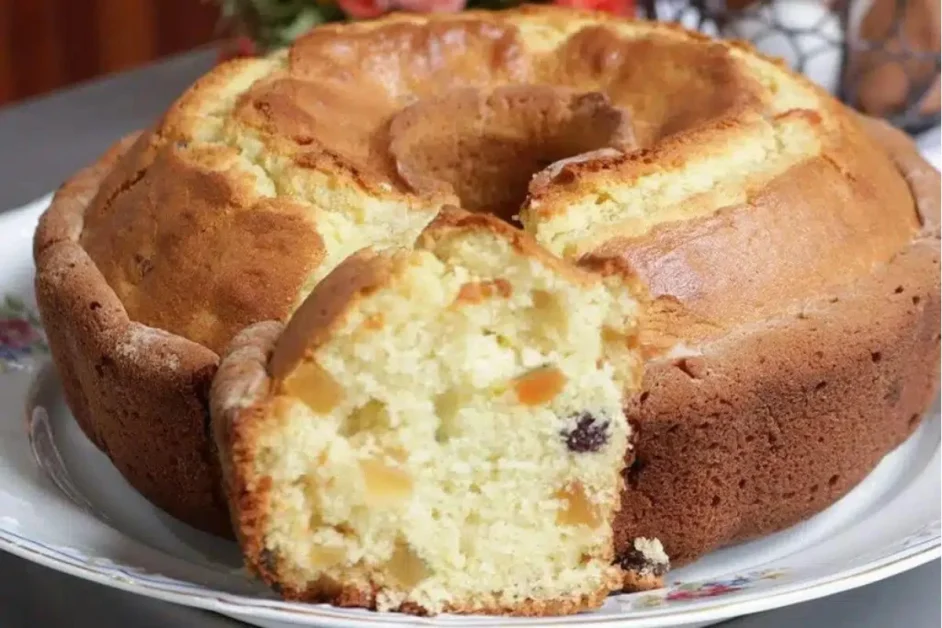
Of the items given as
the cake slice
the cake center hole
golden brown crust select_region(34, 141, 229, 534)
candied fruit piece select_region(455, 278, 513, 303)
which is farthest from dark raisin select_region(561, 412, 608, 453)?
the cake center hole

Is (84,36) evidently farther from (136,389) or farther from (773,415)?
(773,415)

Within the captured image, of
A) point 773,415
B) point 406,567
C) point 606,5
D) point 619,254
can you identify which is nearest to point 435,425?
point 406,567

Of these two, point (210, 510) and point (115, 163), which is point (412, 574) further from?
point (115, 163)

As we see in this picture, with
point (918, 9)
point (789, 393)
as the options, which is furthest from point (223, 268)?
point (918, 9)

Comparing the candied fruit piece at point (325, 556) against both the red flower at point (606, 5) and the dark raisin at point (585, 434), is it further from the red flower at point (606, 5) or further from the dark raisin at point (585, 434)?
the red flower at point (606, 5)

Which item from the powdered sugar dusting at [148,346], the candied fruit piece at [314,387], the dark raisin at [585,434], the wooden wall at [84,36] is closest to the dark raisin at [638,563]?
the dark raisin at [585,434]

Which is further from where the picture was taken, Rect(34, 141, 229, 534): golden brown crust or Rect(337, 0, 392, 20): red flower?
Rect(337, 0, 392, 20): red flower

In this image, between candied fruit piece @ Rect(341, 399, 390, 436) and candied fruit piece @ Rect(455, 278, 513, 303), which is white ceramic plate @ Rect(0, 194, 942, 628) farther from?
candied fruit piece @ Rect(455, 278, 513, 303)
